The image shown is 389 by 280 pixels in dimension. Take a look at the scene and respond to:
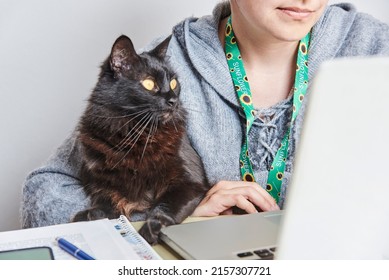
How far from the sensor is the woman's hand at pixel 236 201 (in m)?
1.14

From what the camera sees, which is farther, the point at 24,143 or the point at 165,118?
the point at 24,143

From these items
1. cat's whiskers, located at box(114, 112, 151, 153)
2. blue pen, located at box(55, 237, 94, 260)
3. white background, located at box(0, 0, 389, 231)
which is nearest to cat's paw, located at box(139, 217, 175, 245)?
blue pen, located at box(55, 237, 94, 260)

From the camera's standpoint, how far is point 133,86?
1.21 meters

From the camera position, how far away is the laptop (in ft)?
1.54

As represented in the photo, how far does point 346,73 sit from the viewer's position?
46cm

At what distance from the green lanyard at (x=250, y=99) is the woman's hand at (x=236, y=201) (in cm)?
25

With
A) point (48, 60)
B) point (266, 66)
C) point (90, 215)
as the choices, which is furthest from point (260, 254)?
point (48, 60)

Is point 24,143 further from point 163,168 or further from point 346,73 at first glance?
point 346,73

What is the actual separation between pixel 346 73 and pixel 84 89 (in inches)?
60.8

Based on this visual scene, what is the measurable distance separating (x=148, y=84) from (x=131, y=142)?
143 mm

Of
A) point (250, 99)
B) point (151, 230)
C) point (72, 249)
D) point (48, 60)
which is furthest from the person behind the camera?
point (48, 60)

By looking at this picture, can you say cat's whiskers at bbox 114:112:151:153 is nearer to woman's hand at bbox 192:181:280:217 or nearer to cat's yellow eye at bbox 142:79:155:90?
cat's yellow eye at bbox 142:79:155:90

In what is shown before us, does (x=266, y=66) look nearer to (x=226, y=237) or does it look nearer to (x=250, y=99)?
(x=250, y=99)
